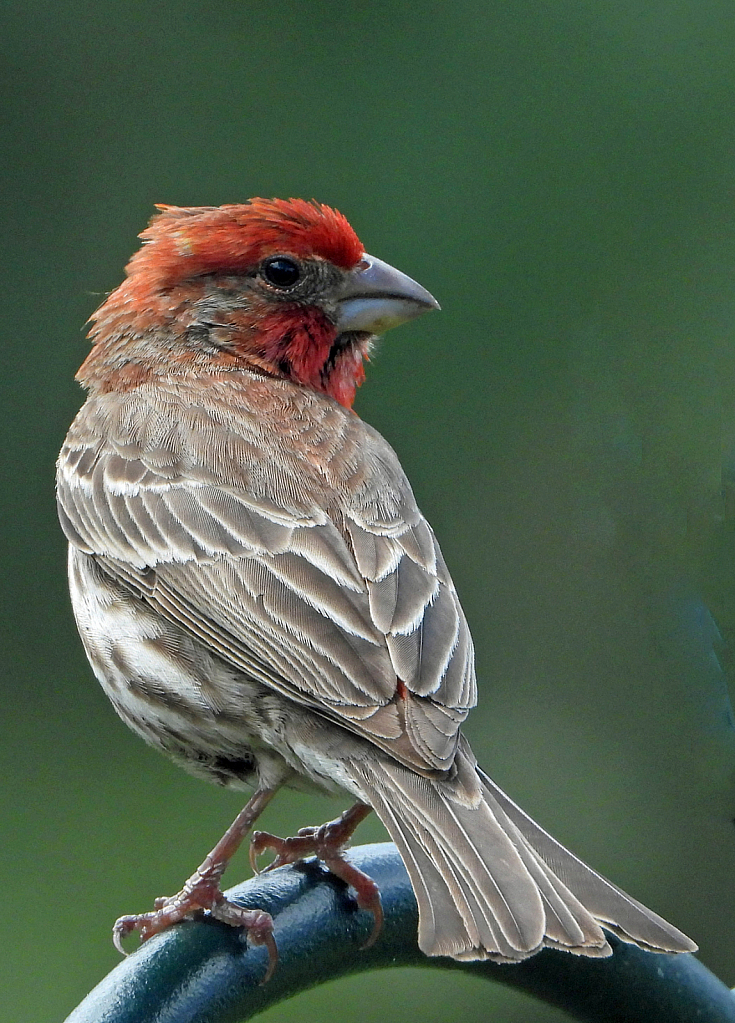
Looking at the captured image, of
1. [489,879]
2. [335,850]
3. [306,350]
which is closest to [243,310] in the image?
[306,350]

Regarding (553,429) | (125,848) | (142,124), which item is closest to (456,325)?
(553,429)

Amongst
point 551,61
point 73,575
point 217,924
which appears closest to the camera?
point 217,924

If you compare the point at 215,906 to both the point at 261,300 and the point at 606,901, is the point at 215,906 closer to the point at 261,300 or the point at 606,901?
the point at 606,901

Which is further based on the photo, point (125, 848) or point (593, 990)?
point (125, 848)

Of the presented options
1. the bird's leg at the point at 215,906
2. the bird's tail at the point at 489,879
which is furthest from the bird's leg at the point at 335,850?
the bird's tail at the point at 489,879

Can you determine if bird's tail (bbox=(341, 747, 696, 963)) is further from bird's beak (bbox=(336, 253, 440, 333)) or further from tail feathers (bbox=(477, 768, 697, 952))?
bird's beak (bbox=(336, 253, 440, 333))

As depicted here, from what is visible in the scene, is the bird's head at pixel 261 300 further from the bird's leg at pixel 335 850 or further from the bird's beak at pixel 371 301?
the bird's leg at pixel 335 850

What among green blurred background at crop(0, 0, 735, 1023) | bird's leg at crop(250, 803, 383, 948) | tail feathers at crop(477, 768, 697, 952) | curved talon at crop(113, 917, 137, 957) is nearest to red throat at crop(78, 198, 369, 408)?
bird's leg at crop(250, 803, 383, 948)

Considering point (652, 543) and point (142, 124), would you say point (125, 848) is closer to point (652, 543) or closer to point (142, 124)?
point (652, 543)

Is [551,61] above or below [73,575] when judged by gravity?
above

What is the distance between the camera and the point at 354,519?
3.10m

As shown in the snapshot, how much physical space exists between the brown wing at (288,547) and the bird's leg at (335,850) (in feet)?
0.98

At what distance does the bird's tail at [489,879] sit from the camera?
2303 millimetres

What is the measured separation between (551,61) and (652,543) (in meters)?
2.16
